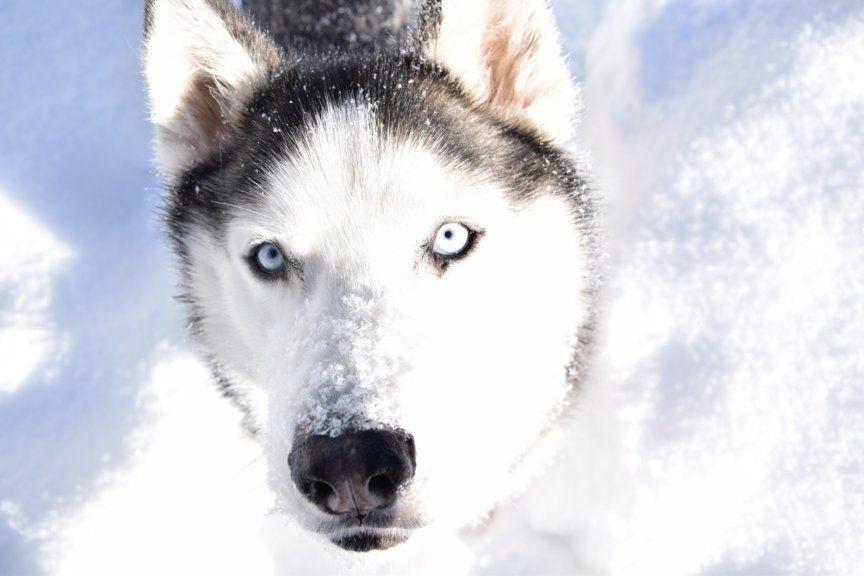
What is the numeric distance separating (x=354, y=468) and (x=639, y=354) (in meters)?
1.86

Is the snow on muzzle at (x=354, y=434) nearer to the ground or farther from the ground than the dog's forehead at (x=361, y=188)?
nearer to the ground

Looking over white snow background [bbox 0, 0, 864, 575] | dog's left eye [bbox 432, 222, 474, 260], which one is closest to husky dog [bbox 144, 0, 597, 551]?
dog's left eye [bbox 432, 222, 474, 260]

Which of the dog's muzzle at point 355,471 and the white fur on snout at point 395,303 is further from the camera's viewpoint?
the white fur on snout at point 395,303

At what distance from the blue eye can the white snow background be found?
119cm

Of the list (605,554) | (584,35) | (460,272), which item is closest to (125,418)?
(460,272)

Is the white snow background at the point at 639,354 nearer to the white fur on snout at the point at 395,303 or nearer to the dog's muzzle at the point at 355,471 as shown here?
the white fur on snout at the point at 395,303

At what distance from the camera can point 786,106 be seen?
2891mm

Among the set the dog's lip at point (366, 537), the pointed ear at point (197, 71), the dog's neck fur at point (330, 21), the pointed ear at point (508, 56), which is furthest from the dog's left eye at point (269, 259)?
the dog's neck fur at point (330, 21)

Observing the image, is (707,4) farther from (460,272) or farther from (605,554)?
(605,554)

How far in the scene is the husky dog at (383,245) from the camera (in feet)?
4.58

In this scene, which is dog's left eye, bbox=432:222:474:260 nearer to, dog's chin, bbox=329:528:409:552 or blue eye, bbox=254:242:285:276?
blue eye, bbox=254:242:285:276

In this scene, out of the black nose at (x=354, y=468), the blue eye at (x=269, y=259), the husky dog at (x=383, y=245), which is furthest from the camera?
the blue eye at (x=269, y=259)

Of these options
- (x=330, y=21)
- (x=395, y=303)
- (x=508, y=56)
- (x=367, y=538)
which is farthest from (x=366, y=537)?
(x=330, y=21)

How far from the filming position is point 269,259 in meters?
1.77
